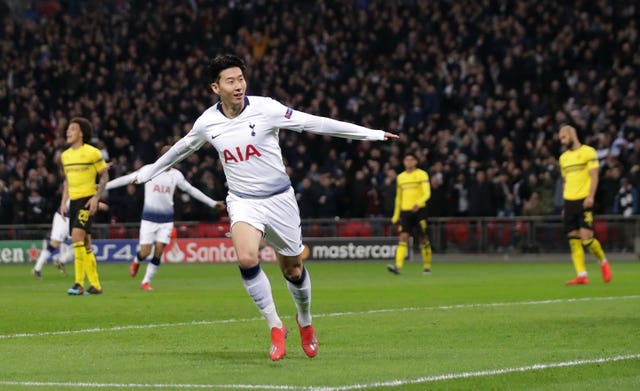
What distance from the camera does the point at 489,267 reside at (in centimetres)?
2981

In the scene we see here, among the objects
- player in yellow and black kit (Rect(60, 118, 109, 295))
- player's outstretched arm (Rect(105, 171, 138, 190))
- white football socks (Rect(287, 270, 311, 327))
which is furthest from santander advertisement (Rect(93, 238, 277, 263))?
white football socks (Rect(287, 270, 311, 327))

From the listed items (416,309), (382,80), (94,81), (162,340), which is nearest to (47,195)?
(94,81)

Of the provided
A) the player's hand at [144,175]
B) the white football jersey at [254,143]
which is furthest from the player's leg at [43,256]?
the white football jersey at [254,143]

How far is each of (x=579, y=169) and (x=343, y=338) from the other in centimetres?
1037

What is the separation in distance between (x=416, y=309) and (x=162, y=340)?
4.69 metres

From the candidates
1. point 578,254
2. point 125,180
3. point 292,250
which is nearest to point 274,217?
point 292,250

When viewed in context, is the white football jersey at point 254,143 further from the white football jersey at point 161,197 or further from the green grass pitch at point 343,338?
the white football jersey at point 161,197

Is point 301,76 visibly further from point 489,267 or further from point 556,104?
point 489,267

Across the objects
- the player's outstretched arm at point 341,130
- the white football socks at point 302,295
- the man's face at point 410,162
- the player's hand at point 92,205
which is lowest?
the white football socks at point 302,295

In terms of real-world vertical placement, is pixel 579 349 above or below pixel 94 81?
below

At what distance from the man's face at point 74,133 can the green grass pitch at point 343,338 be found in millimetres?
2269

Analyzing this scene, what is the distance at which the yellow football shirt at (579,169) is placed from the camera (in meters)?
21.3

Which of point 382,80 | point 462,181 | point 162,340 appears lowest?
point 162,340

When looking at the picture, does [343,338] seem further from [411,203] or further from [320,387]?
[411,203]
